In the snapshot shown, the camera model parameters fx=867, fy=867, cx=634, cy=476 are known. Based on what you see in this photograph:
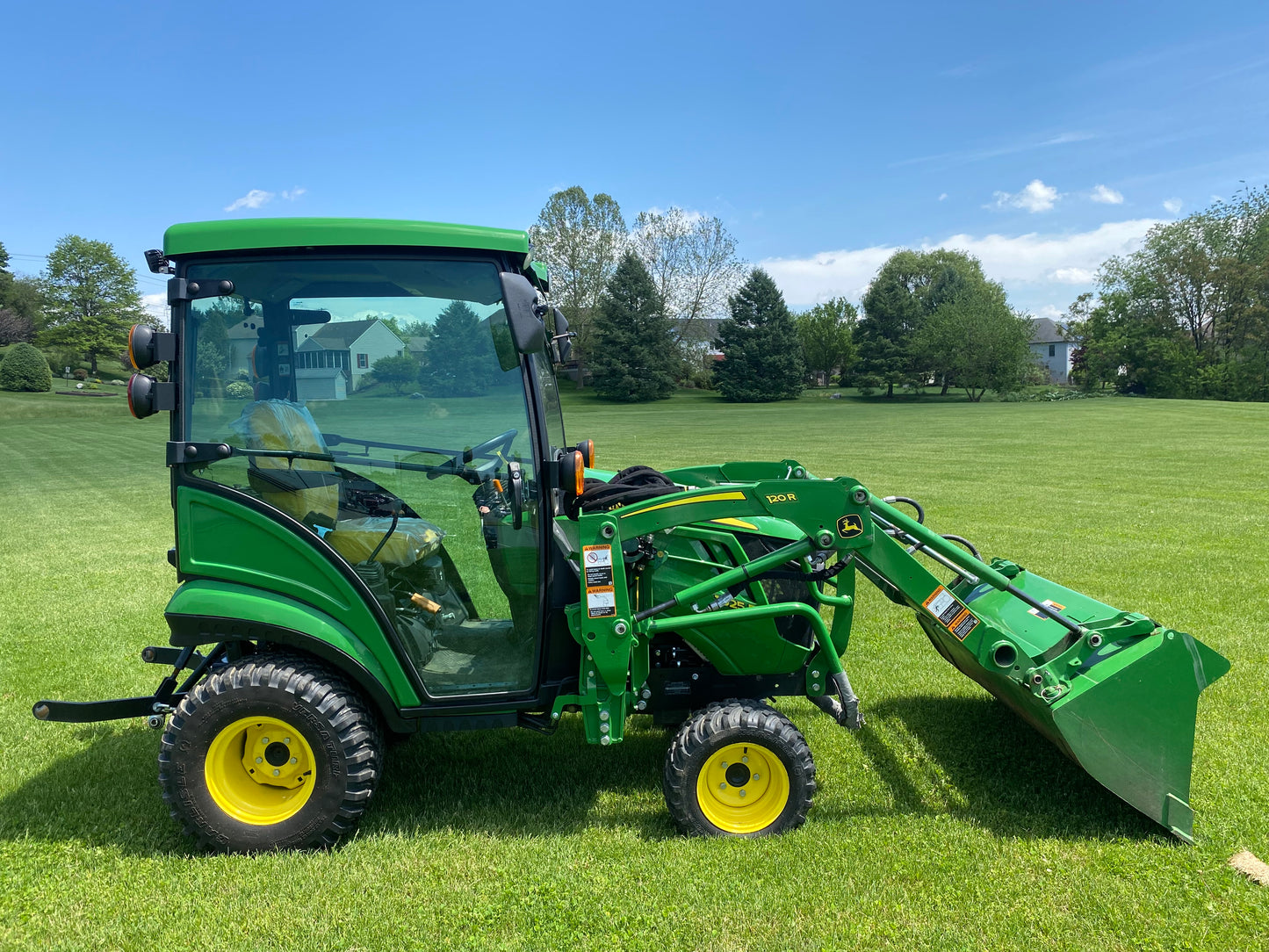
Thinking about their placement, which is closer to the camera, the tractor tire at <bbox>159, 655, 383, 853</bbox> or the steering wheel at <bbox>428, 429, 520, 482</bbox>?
the tractor tire at <bbox>159, 655, 383, 853</bbox>

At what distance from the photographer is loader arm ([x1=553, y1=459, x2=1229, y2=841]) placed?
144 inches

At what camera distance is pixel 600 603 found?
12.1 feet

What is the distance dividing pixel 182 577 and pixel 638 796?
7.53 ft

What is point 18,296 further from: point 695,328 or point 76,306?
point 695,328

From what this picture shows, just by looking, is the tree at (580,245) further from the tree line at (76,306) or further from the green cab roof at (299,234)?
the green cab roof at (299,234)

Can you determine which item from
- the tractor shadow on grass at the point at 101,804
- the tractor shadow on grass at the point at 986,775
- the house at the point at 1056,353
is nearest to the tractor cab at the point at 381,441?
the tractor shadow on grass at the point at 101,804

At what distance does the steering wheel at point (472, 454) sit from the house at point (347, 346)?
52 cm

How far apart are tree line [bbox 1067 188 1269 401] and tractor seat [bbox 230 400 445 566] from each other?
66.6m

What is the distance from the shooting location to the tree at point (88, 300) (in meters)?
65.2

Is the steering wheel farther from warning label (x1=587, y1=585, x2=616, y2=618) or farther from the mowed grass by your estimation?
the mowed grass

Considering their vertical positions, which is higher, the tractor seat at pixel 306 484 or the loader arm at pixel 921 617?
the tractor seat at pixel 306 484

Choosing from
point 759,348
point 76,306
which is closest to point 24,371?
point 76,306

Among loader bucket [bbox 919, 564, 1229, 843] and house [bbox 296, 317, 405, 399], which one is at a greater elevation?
house [bbox 296, 317, 405, 399]

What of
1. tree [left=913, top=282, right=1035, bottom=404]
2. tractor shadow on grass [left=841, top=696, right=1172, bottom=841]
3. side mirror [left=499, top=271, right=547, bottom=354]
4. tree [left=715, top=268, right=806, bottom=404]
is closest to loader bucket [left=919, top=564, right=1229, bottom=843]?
tractor shadow on grass [left=841, top=696, right=1172, bottom=841]
